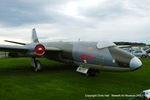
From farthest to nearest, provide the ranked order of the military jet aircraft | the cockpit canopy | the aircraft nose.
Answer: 1. the cockpit canopy
2. the military jet aircraft
3. the aircraft nose

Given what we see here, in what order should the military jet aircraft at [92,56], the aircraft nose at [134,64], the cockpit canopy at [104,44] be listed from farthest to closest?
the cockpit canopy at [104,44], the military jet aircraft at [92,56], the aircraft nose at [134,64]

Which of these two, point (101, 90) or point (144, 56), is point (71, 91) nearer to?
point (101, 90)

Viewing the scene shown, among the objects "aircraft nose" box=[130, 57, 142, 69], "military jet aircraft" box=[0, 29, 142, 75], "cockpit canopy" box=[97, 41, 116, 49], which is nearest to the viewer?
"aircraft nose" box=[130, 57, 142, 69]

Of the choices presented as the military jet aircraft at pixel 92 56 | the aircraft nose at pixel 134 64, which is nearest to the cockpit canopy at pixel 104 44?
the military jet aircraft at pixel 92 56

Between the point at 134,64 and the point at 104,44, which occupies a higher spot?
the point at 104,44

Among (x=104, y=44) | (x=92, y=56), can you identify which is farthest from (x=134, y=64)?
(x=92, y=56)

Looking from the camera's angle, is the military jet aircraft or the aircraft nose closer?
the aircraft nose

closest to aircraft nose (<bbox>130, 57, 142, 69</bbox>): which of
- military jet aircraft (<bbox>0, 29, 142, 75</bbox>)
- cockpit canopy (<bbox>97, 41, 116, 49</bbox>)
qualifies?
military jet aircraft (<bbox>0, 29, 142, 75</bbox>)

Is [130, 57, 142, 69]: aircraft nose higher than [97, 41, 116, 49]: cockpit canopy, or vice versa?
[97, 41, 116, 49]: cockpit canopy

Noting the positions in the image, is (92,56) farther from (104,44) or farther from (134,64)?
(134,64)

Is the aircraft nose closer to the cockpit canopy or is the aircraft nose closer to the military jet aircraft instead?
the military jet aircraft

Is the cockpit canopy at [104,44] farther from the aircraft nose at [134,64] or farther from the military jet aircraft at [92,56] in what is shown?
the aircraft nose at [134,64]

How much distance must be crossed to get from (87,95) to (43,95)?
68.8 inches

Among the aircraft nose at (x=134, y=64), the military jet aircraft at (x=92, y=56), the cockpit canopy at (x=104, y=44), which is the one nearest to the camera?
the aircraft nose at (x=134, y=64)
